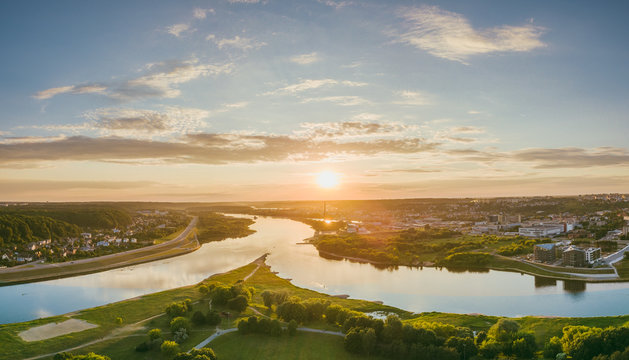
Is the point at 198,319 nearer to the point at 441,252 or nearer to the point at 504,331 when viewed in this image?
the point at 504,331

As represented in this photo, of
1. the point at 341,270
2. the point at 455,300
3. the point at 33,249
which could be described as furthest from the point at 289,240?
the point at 455,300

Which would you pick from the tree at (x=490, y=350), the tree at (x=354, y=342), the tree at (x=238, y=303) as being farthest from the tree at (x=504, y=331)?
the tree at (x=238, y=303)

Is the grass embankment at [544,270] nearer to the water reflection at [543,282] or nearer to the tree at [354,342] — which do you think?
the water reflection at [543,282]

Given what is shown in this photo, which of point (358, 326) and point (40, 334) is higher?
point (358, 326)

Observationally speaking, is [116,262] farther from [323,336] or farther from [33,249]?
[323,336]

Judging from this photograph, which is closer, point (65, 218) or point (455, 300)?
point (455, 300)
